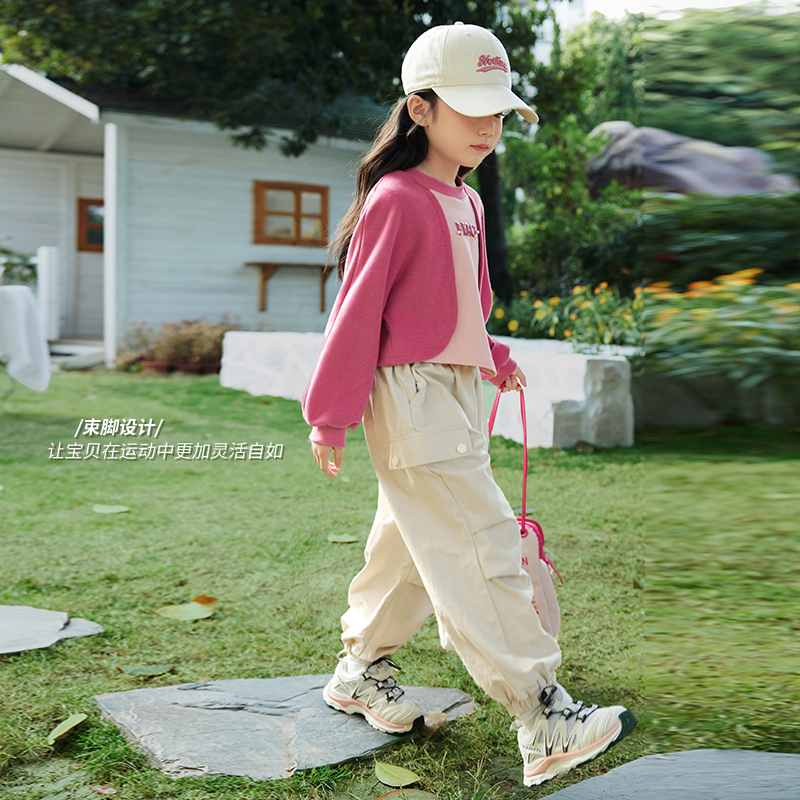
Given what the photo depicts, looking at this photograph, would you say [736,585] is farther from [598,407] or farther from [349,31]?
[349,31]

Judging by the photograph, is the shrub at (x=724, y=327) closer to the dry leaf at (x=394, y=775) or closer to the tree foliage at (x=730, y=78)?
the tree foliage at (x=730, y=78)

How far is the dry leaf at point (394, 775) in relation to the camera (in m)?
1.69

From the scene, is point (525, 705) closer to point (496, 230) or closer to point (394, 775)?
point (394, 775)

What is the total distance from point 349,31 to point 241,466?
6911 mm

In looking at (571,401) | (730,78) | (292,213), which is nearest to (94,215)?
(292,213)

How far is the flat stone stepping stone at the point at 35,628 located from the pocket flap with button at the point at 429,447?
1251 millimetres

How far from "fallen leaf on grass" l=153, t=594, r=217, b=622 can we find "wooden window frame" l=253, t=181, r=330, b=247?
903 cm

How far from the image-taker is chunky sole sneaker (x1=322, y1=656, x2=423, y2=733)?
6.16ft

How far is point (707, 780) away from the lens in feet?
4.42

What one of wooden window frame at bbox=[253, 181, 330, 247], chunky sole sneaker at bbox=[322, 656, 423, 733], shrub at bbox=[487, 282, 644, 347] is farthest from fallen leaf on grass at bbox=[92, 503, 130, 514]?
wooden window frame at bbox=[253, 181, 330, 247]

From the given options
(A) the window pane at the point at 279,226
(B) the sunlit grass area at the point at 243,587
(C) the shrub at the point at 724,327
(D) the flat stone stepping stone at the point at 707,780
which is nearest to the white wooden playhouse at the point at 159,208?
(A) the window pane at the point at 279,226

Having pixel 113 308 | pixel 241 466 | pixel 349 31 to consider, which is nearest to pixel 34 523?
pixel 241 466

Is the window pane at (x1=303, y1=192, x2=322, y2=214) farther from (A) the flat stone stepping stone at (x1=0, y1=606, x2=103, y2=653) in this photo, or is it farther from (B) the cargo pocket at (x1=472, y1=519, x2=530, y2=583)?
(B) the cargo pocket at (x1=472, y1=519, x2=530, y2=583)

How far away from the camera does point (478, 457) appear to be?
172 cm
